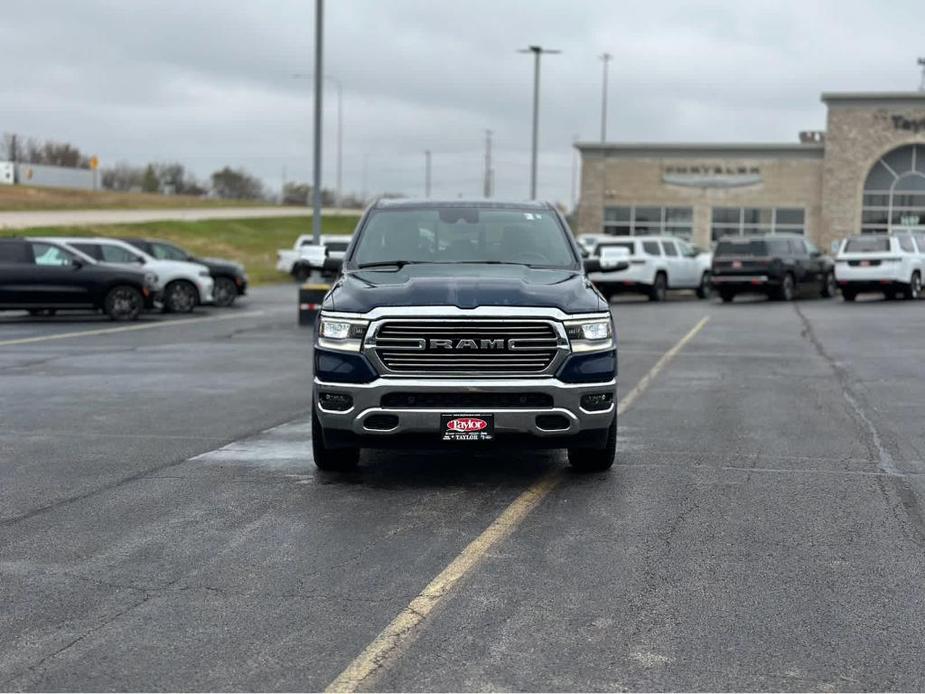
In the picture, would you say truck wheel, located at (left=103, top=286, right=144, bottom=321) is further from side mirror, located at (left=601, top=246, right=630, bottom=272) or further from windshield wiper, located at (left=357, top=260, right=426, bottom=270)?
windshield wiper, located at (left=357, top=260, right=426, bottom=270)

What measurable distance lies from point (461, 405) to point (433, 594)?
6.62 ft

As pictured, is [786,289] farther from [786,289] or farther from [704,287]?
[704,287]

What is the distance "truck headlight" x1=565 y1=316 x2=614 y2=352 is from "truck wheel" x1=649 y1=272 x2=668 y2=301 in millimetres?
25063

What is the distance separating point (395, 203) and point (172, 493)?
3.18 meters

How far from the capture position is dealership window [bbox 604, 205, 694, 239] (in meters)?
58.2

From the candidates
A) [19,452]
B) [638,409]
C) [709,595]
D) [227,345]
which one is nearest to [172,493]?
[19,452]

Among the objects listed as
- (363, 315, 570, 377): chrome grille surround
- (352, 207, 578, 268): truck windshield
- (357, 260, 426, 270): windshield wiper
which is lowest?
(363, 315, 570, 377): chrome grille surround

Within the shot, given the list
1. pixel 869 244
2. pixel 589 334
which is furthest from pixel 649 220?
pixel 589 334

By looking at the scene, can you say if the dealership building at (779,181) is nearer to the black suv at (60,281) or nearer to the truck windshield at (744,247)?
the truck windshield at (744,247)

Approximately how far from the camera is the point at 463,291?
736 centimetres

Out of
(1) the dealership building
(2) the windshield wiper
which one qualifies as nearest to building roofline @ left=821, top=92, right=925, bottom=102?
(1) the dealership building

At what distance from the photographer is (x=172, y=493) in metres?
7.47

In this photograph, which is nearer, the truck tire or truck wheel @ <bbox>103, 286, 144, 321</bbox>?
truck wheel @ <bbox>103, 286, 144, 321</bbox>

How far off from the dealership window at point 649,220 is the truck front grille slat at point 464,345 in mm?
52039
